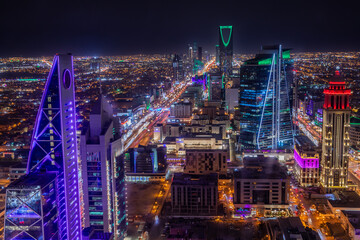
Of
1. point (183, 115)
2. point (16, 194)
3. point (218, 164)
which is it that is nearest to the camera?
point (16, 194)

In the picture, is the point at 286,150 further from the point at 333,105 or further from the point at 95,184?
the point at 95,184

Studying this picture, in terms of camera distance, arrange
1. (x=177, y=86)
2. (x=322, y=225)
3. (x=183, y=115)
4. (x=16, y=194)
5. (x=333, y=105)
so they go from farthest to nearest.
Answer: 1. (x=177, y=86)
2. (x=183, y=115)
3. (x=333, y=105)
4. (x=322, y=225)
5. (x=16, y=194)

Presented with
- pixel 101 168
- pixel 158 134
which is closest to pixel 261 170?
pixel 101 168

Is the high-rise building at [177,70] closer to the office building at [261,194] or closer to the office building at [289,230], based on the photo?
the office building at [261,194]

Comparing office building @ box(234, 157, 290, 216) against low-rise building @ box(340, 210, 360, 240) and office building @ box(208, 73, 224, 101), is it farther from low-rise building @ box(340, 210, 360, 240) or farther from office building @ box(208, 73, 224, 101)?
office building @ box(208, 73, 224, 101)

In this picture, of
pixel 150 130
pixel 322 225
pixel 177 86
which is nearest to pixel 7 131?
pixel 150 130

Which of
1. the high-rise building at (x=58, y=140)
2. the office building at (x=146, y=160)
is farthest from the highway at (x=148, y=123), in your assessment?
the high-rise building at (x=58, y=140)
